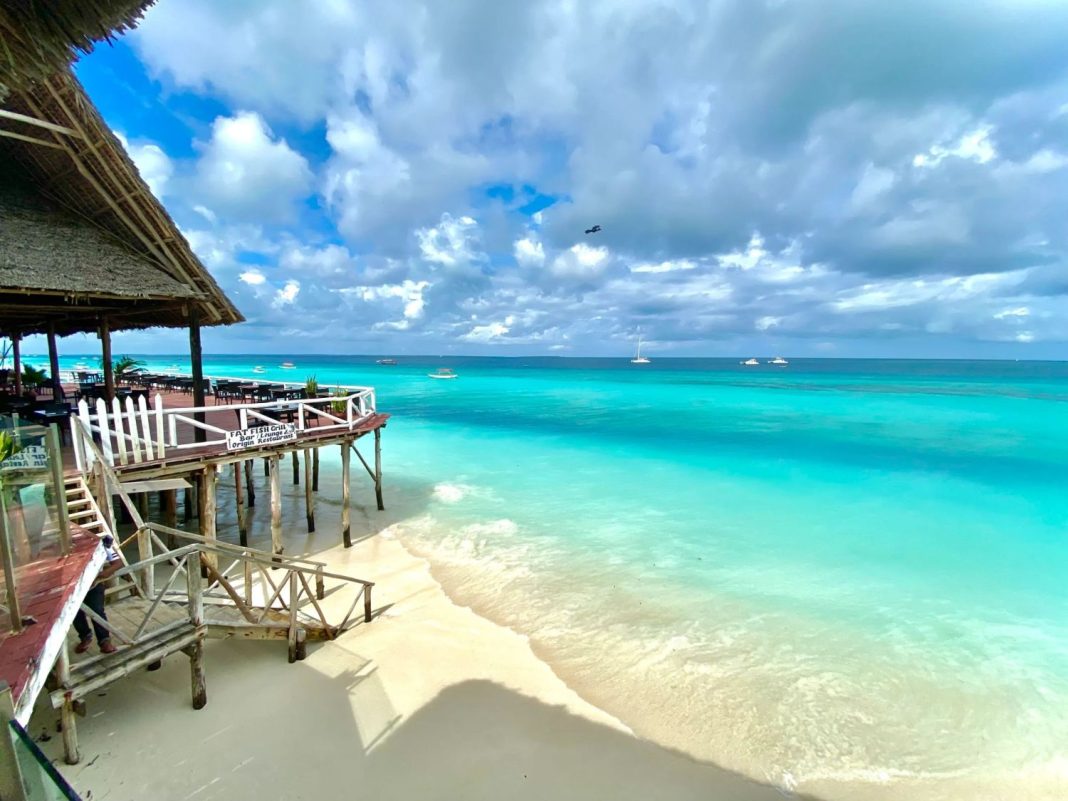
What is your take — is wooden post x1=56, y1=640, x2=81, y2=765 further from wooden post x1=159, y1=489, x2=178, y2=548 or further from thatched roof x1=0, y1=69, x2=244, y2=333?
wooden post x1=159, y1=489, x2=178, y2=548

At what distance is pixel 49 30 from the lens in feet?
13.6

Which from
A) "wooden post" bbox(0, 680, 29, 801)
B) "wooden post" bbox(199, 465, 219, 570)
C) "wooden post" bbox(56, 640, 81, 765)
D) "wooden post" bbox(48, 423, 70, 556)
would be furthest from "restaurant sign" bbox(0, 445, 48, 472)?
"wooden post" bbox(199, 465, 219, 570)

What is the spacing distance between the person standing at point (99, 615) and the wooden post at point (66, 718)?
0.39 m

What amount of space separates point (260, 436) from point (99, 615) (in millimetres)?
4288

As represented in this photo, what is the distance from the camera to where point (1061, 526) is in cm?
1446

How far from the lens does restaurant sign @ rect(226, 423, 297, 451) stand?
8891mm

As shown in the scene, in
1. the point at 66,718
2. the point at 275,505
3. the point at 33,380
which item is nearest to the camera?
the point at 66,718

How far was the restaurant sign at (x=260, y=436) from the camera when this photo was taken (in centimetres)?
889

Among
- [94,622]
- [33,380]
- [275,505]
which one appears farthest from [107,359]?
[33,380]

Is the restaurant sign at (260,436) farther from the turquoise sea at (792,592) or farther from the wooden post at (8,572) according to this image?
the wooden post at (8,572)

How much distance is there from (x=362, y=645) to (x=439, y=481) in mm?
10334

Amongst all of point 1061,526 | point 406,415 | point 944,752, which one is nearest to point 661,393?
point 406,415

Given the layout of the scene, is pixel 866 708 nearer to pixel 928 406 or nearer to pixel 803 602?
pixel 803 602

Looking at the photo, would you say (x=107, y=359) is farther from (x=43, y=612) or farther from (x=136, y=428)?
(x=43, y=612)
